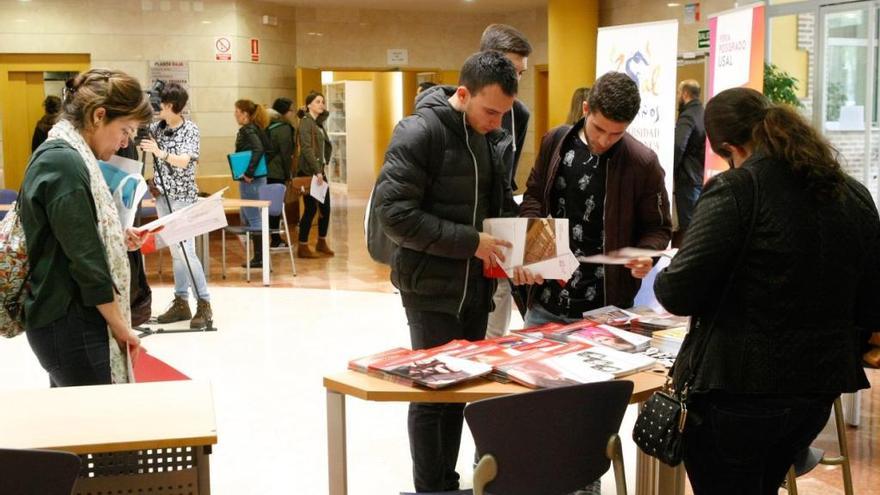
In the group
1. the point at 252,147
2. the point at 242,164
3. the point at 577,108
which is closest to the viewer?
the point at 577,108

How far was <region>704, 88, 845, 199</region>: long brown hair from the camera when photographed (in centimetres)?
212

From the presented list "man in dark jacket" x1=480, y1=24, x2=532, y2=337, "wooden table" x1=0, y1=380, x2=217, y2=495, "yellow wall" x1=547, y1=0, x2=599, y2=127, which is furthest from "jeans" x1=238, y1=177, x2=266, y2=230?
"wooden table" x1=0, y1=380, x2=217, y2=495

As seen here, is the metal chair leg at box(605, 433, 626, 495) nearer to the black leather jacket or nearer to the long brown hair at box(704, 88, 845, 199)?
the black leather jacket

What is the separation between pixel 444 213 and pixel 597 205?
0.59m

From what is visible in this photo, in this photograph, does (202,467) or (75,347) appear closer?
(202,467)

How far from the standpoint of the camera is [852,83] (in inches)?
284

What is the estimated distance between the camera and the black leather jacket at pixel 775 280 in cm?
212

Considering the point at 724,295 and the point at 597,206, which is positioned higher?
the point at 597,206

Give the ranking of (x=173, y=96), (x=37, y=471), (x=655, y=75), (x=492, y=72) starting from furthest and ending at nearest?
(x=173, y=96) → (x=655, y=75) → (x=492, y=72) → (x=37, y=471)

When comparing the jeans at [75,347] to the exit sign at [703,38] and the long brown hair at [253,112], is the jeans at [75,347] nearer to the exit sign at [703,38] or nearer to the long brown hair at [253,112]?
the long brown hair at [253,112]

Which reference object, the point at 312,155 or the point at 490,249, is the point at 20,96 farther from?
the point at 490,249

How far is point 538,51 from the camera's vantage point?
50.2 feet

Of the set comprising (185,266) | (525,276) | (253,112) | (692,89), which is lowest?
(185,266)

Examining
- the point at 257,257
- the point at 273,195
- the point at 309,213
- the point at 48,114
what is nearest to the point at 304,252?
the point at 309,213
